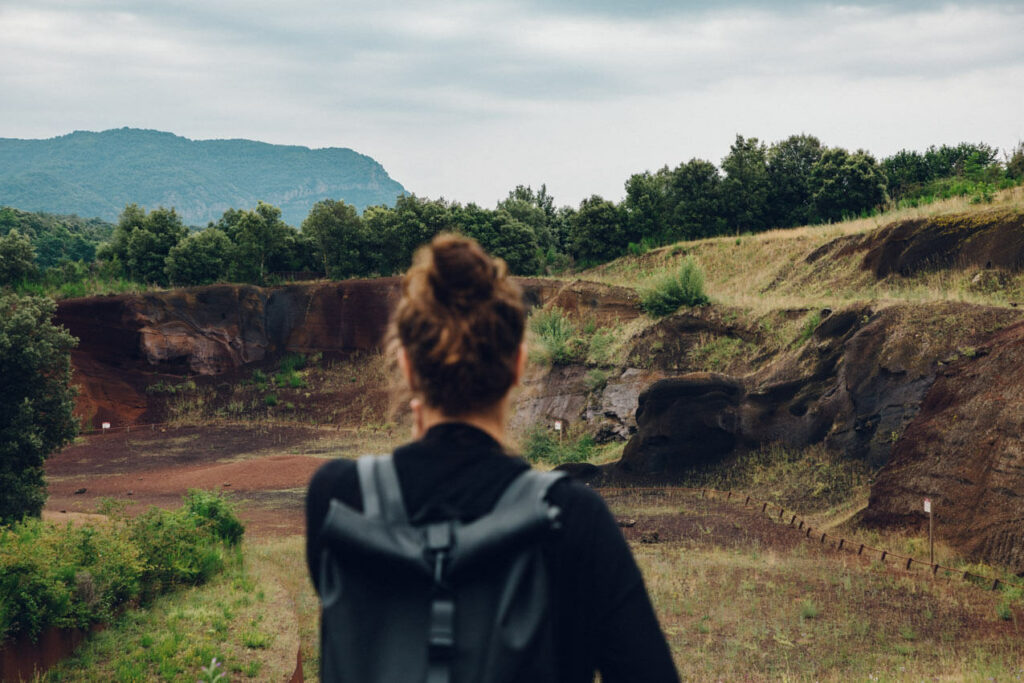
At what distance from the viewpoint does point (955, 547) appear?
16078mm

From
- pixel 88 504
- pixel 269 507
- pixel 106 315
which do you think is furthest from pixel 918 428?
pixel 106 315

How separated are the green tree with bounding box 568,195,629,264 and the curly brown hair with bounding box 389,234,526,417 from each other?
51162 millimetres

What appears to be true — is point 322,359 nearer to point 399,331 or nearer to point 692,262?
point 692,262

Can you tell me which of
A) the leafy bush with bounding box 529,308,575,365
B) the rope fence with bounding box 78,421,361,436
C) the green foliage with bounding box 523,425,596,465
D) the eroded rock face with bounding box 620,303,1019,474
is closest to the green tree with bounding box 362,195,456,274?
the rope fence with bounding box 78,421,361,436

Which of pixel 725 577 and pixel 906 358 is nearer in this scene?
pixel 725 577

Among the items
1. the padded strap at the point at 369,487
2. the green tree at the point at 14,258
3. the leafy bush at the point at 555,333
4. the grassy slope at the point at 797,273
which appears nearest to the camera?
the padded strap at the point at 369,487

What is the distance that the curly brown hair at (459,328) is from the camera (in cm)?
175

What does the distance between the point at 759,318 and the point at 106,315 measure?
34.1m

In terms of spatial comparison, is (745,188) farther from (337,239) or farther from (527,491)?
(527,491)

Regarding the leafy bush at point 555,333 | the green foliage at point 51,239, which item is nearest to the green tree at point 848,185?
the leafy bush at point 555,333

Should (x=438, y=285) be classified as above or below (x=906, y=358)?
above

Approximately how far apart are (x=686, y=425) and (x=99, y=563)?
671 inches

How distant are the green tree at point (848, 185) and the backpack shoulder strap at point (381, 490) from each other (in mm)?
48941

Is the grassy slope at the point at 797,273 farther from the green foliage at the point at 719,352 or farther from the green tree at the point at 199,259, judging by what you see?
the green tree at the point at 199,259
